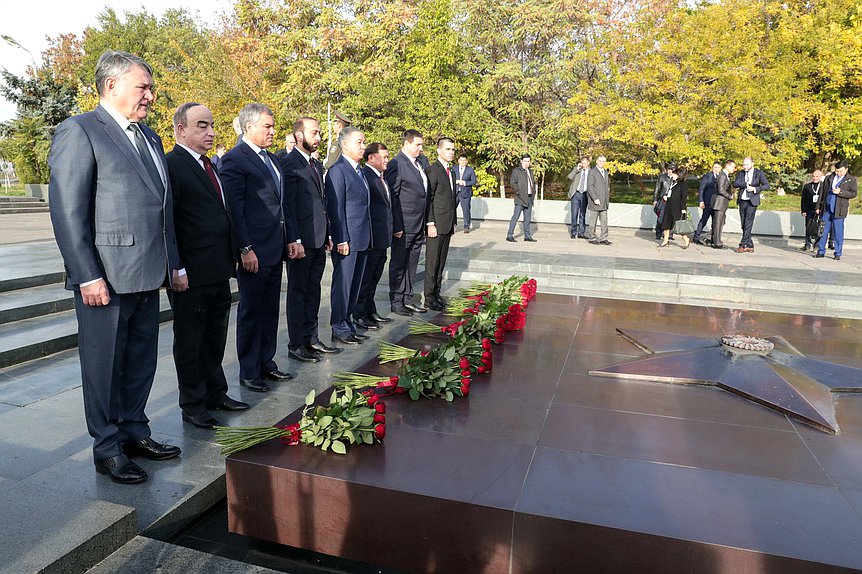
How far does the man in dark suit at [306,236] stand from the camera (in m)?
5.02

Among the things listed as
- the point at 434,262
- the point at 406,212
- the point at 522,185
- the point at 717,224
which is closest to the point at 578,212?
the point at 522,185

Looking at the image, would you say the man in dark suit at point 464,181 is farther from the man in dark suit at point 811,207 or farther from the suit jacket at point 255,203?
the suit jacket at point 255,203

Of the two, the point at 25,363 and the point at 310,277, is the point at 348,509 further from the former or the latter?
the point at 25,363

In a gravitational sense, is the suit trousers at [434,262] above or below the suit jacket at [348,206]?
below

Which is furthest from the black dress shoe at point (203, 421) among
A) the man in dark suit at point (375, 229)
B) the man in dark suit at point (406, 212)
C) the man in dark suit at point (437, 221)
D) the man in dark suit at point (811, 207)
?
the man in dark suit at point (811, 207)

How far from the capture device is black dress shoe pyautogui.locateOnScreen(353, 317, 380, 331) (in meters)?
6.42

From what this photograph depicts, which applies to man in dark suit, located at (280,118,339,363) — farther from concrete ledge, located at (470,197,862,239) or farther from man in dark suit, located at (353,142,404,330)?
concrete ledge, located at (470,197,862,239)

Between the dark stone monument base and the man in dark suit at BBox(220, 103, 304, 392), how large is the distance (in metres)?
1.42

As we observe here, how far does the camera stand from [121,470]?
9.88 feet

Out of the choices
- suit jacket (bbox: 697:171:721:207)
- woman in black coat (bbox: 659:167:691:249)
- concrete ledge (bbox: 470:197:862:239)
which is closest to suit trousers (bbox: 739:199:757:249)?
suit jacket (bbox: 697:171:721:207)

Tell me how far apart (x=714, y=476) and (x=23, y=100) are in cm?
3401

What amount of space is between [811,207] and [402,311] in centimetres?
1024

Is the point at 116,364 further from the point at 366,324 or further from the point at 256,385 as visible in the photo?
the point at 366,324

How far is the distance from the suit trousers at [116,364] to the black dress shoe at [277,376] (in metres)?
1.42
